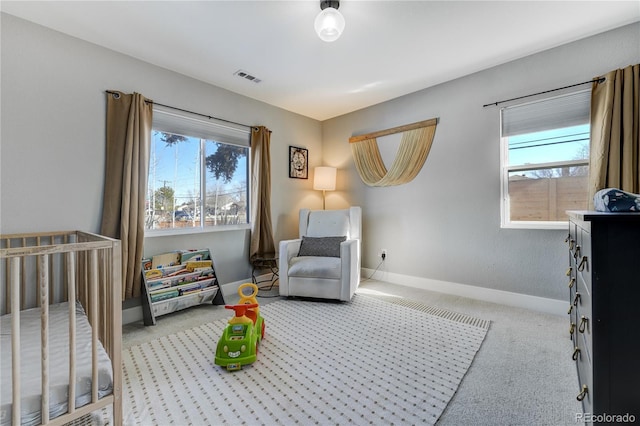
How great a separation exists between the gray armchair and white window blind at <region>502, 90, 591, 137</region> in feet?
5.87

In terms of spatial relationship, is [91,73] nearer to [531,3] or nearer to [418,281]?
[531,3]

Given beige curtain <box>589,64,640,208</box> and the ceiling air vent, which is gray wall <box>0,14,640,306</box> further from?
Answer: the ceiling air vent

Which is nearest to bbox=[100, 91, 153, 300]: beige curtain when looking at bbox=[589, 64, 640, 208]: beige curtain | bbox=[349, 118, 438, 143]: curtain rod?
bbox=[349, 118, 438, 143]: curtain rod

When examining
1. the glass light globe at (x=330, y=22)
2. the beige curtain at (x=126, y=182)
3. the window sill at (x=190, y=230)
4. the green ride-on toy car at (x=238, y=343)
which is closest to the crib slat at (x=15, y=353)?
the green ride-on toy car at (x=238, y=343)

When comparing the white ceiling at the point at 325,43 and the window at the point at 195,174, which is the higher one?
the white ceiling at the point at 325,43

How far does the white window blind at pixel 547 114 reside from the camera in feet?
7.48

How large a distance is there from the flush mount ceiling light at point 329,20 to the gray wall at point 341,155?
1706 mm

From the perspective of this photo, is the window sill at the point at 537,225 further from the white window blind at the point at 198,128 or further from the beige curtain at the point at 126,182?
the beige curtain at the point at 126,182

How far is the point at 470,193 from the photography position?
9.42ft

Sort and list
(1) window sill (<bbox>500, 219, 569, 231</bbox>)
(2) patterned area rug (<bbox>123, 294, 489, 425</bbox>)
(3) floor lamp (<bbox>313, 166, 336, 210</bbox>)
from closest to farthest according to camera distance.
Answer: (2) patterned area rug (<bbox>123, 294, 489, 425</bbox>) < (1) window sill (<bbox>500, 219, 569, 231</bbox>) < (3) floor lamp (<bbox>313, 166, 336, 210</bbox>)

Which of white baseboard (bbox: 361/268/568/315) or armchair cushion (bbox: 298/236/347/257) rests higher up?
armchair cushion (bbox: 298/236/347/257)

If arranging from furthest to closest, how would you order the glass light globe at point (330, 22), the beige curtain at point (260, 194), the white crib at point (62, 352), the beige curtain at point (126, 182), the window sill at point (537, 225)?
the beige curtain at point (260, 194)
the window sill at point (537, 225)
the beige curtain at point (126, 182)
the glass light globe at point (330, 22)
the white crib at point (62, 352)

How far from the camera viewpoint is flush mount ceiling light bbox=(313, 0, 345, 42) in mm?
1747

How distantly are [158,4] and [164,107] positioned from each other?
1.00m
